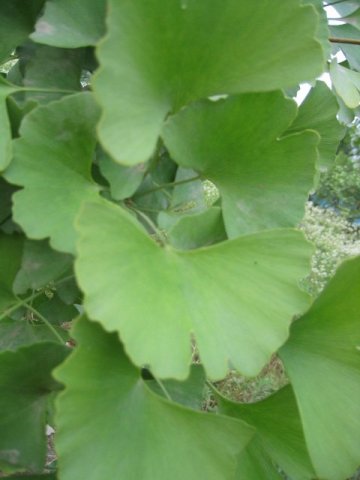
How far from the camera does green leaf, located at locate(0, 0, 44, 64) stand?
0.52 meters

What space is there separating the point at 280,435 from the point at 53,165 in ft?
0.96

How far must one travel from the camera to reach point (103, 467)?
390 mm

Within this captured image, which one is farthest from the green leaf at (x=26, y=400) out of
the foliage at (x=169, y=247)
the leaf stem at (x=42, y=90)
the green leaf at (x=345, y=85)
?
the green leaf at (x=345, y=85)

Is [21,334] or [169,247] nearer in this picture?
[169,247]

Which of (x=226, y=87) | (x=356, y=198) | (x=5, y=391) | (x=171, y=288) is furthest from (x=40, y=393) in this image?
(x=356, y=198)

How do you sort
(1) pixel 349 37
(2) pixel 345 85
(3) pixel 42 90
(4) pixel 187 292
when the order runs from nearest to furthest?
(4) pixel 187 292 → (3) pixel 42 90 → (2) pixel 345 85 → (1) pixel 349 37

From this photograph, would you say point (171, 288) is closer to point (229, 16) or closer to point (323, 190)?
point (229, 16)

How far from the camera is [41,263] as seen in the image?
1.51 ft

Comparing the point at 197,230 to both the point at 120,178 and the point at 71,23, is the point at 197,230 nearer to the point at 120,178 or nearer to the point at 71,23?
the point at 120,178

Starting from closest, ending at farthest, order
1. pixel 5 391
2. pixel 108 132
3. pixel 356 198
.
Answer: pixel 108 132
pixel 5 391
pixel 356 198

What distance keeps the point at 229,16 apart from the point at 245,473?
362 mm

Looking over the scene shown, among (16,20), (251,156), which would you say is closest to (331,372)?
(251,156)

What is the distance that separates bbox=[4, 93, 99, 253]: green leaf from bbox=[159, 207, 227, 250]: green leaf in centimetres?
7

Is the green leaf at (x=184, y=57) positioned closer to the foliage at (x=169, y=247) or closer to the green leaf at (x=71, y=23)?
the foliage at (x=169, y=247)
